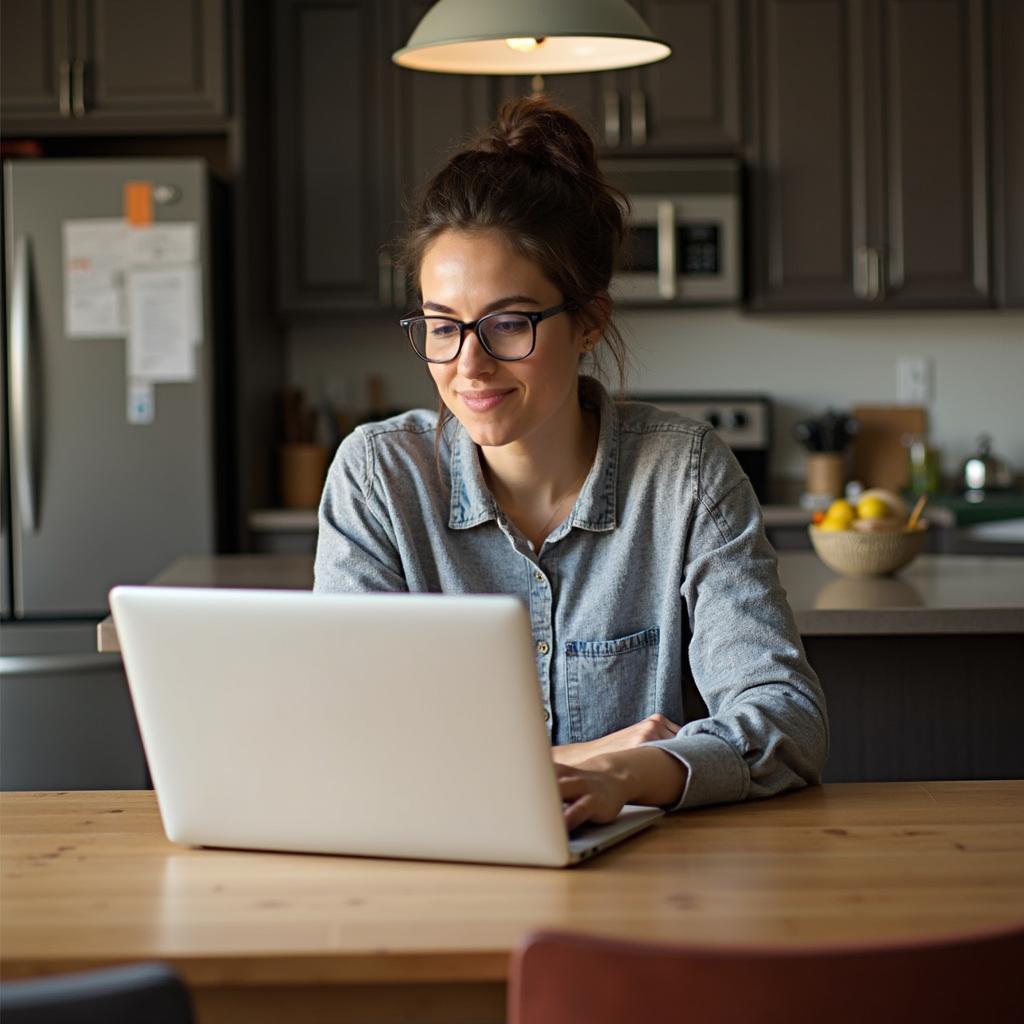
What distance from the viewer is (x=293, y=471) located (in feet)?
13.5

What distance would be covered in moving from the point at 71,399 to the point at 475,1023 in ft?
9.93

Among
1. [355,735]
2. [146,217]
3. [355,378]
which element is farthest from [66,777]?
[355,735]

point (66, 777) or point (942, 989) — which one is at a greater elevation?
point (942, 989)

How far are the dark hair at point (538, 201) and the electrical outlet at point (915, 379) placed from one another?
2.94 m

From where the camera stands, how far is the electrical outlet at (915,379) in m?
4.46

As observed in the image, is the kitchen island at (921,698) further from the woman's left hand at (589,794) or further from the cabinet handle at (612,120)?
the cabinet handle at (612,120)

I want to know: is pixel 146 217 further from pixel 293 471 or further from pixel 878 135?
pixel 878 135

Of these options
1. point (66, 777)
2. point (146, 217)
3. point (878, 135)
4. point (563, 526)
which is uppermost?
point (878, 135)

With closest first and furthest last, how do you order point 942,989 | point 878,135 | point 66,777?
point 942,989, point 66,777, point 878,135

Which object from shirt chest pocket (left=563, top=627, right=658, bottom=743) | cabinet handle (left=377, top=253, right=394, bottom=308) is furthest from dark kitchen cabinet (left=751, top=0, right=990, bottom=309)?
shirt chest pocket (left=563, top=627, right=658, bottom=743)

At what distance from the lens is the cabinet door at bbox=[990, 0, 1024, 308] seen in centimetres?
405

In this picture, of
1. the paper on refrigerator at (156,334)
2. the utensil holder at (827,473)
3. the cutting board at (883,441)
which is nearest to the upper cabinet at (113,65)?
the paper on refrigerator at (156,334)

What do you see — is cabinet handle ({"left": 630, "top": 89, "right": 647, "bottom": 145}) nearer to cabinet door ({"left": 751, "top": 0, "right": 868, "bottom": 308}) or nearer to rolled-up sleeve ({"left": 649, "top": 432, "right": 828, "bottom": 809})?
cabinet door ({"left": 751, "top": 0, "right": 868, "bottom": 308})

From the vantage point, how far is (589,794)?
1.21 meters
